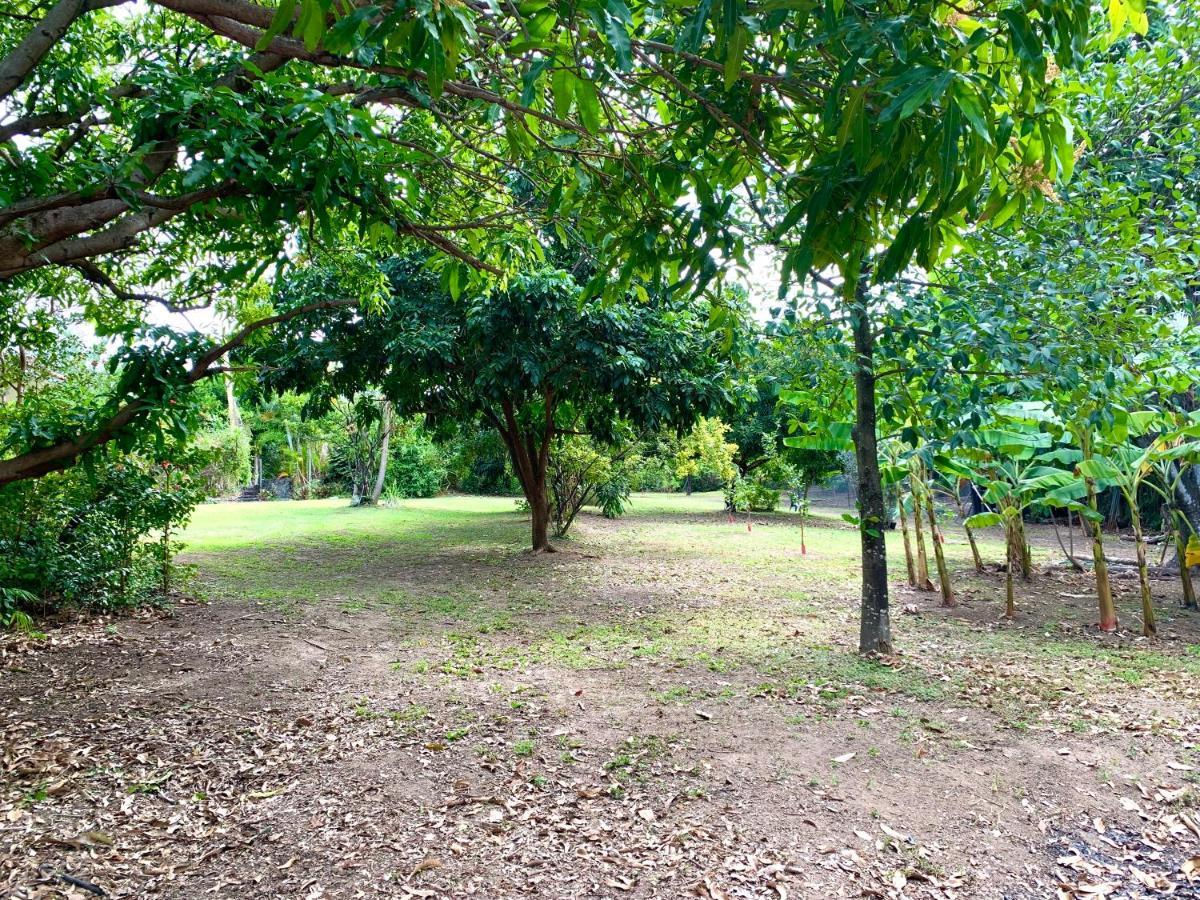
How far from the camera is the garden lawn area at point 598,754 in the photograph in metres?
2.77

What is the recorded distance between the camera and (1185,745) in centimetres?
386

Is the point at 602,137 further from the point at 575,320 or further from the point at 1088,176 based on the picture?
the point at 575,320

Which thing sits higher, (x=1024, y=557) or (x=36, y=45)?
(x=36, y=45)

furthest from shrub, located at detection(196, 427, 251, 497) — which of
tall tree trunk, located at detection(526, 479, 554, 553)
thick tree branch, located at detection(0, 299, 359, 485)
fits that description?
thick tree branch, located at detection(0, 299, 359, 485)

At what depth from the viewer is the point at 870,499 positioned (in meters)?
5.29

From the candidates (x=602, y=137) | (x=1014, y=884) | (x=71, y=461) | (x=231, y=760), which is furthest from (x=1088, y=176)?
(x=71, y=461)

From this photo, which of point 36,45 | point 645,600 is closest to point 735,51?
point 36,45

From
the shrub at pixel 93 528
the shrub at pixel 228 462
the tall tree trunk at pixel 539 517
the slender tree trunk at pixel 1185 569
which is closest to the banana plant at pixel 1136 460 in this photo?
the slender tree trunk at pixel 1185 569

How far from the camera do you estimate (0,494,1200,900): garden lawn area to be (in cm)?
277

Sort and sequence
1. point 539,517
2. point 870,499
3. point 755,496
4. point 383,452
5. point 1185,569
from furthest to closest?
point 383,452 < point 755,496 < point 539,517 < point 1185,569 < point 870,499

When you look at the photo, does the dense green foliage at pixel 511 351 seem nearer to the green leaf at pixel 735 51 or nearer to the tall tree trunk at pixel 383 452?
the green leaf at pixel 735 51

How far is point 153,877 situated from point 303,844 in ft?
1.71

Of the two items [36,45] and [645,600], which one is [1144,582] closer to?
[645,600]

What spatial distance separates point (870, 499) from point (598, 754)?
2811mm
